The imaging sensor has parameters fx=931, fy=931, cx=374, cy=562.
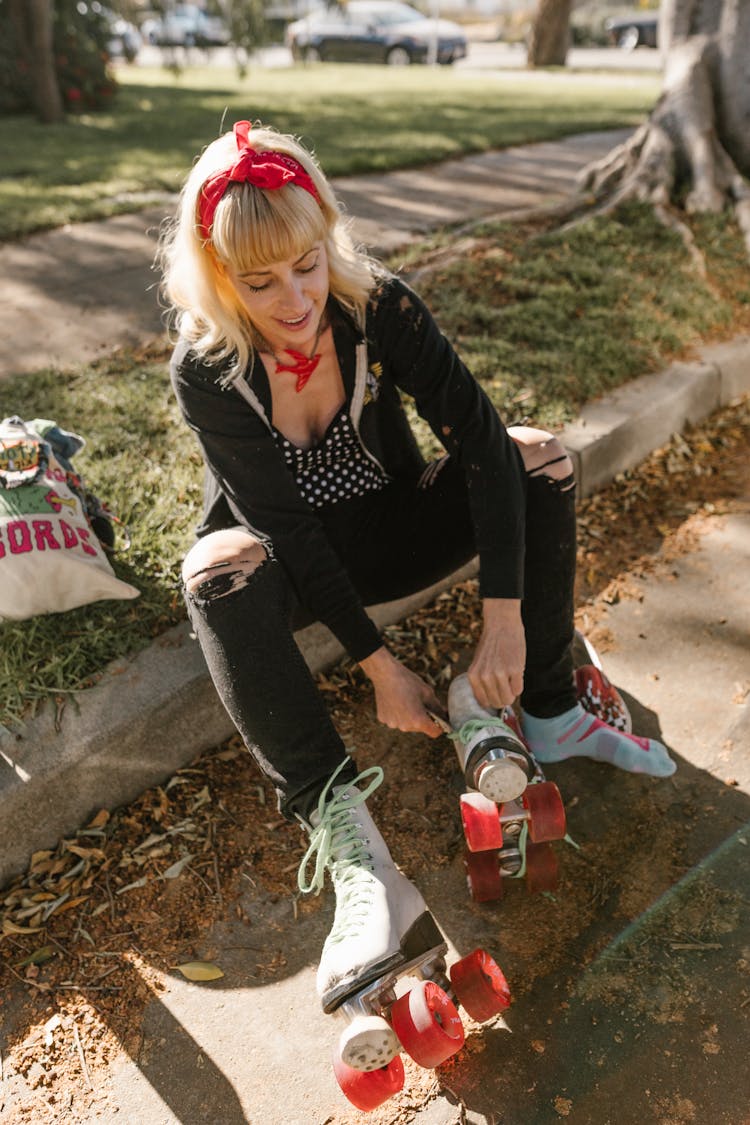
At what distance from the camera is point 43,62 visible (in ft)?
37.2

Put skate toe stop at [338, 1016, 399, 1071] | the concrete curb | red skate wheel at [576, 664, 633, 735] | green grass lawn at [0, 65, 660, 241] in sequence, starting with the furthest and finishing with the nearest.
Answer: green grass lawn at [0, 65, 660, 241], red skate wheel at [576, 664, 633, 735], the concrete curb, skate toe stop at [338, 1016, 399, 1071]

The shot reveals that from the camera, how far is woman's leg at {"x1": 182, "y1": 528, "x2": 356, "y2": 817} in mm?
1964

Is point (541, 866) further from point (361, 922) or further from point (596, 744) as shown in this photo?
point (361, 922)

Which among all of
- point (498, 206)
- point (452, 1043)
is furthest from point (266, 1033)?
point (498, 206)

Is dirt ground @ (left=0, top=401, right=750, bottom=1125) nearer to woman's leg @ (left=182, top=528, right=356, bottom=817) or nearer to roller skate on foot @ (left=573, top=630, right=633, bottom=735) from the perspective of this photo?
roller skate on foot @ (left=573, top=630, right=633, bottom=735)

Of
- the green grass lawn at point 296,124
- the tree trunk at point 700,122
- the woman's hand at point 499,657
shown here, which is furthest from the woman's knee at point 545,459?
the green grass lawn at point 296,124

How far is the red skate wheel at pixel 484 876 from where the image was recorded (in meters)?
2.11

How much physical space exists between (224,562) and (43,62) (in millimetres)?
11753

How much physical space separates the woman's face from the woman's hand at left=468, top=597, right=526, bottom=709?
0.76 meters

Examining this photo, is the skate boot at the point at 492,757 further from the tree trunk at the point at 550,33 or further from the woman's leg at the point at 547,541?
the tree trunk at the point at 550,33

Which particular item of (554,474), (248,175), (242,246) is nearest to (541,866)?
(554,474)

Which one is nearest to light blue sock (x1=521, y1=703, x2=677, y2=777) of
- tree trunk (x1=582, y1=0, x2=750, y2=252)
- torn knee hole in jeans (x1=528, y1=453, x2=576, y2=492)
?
torn knee hole in jeans (x1=528, y1=453, x2=576, y2=492)

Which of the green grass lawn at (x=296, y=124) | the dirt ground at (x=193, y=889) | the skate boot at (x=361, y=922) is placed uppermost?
the green grass lawn at (x=296, y=124)

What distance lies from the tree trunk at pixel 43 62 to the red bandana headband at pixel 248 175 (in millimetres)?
10625
